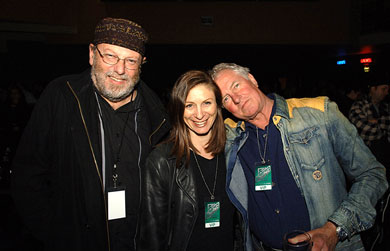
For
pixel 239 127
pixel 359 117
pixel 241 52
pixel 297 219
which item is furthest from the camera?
pixel 241 52

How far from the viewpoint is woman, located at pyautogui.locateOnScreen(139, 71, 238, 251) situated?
167cm

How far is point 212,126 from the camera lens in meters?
2.05

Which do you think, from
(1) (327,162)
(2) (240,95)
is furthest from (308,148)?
(2) (240,95)

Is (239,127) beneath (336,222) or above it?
above

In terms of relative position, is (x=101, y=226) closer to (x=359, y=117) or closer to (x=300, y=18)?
(x=359, y=117)

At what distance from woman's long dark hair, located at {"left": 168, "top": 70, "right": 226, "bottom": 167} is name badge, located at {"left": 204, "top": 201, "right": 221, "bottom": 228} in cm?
33

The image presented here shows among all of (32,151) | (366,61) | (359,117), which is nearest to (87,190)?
(32,151)

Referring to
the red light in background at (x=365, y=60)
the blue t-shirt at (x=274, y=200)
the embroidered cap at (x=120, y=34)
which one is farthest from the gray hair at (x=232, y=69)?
the red light in background at (x=365, y=60)

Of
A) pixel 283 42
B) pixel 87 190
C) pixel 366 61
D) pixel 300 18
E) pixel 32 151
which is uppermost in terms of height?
pixel 300 18

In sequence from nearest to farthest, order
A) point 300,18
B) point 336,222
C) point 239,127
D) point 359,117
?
point 336,222 → point 239,127 → point 359,117 → point 300,18

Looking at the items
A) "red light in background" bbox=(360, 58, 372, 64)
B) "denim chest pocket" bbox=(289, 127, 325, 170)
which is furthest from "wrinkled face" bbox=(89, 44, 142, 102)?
"red light in background" bbox=(360, 58, 372, 64)

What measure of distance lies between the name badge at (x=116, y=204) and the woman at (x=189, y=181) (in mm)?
202

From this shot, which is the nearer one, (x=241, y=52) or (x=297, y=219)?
(x=297, y=219)

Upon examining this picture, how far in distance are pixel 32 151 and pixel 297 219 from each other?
1.79 m
